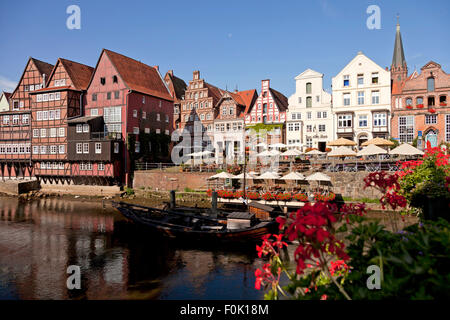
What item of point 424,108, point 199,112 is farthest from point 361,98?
point 199,112

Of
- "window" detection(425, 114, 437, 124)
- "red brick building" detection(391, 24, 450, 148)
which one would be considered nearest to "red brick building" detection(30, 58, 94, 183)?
"red brick building" detection(391, 24, 450, 148)

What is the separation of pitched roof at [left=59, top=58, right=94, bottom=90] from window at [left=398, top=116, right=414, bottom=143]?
4539cm

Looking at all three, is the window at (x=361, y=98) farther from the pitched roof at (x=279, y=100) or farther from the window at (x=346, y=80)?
the pitched roof at (x=279, y=100)

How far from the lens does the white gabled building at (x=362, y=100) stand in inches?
1491

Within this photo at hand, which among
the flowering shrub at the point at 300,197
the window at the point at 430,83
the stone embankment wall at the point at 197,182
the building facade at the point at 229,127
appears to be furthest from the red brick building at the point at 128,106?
the window at the point at 430,83

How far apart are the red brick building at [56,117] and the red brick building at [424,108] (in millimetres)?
44831

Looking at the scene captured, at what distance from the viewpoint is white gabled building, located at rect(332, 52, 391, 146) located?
37875 mm

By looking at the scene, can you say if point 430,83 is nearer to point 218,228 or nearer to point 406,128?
point 406,128

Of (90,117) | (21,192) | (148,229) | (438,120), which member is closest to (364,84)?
(438,120)

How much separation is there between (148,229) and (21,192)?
32.1 m

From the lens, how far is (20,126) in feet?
150

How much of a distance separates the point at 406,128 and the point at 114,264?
37.7 meters
